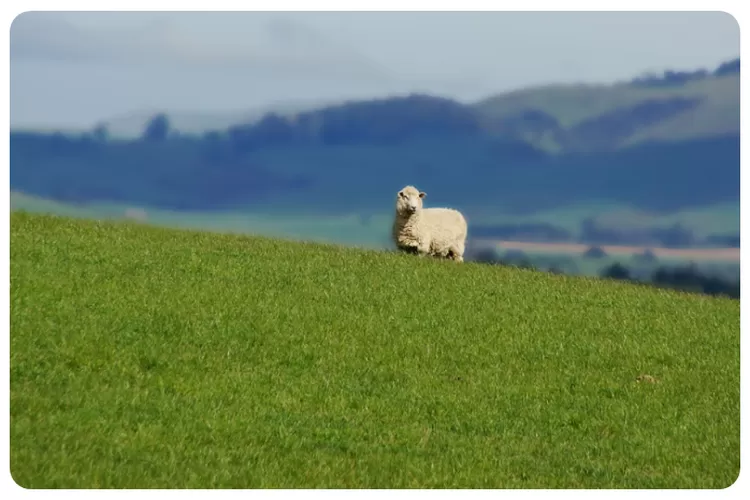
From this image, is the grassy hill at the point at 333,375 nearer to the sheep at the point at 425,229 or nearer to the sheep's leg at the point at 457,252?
the sheep at the point at 425,229

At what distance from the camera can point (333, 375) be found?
16.6 metres

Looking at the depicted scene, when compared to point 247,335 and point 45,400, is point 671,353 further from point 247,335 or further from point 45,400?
point 45,400

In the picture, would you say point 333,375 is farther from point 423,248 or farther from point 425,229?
point 425,229

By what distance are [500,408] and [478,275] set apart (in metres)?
8.85

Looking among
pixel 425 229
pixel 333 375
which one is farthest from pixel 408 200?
Result: pixel 333 375

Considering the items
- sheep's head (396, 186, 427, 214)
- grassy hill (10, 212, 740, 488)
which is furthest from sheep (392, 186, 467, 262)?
grassy hill (10, 212, 740, 488)

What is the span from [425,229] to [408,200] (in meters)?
1.24

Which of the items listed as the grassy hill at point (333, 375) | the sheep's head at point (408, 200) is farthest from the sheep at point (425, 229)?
the grassy hill at point (333, 375)

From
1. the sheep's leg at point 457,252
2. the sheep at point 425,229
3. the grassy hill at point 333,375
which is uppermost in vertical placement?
the sheep at point 425,229

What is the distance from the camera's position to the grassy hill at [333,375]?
43.3 feet

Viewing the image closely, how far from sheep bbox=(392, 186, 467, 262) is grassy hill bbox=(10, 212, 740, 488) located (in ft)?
6.19
